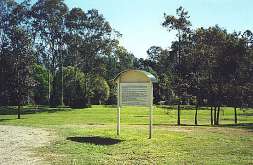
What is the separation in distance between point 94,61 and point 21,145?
55738mm

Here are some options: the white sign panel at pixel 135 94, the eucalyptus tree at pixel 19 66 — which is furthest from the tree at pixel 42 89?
the white sign panel at pixel 135 94

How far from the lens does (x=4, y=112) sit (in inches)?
2239

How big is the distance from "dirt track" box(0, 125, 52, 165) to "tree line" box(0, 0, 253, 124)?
6.65 metres

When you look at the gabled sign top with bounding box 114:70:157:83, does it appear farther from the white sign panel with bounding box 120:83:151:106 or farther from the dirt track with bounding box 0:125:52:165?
the dirt track with bounding box 0:125:52:165

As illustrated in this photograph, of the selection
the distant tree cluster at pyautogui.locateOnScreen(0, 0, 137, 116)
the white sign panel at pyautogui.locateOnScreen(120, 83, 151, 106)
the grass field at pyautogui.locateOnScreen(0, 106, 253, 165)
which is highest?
the distant tree cluster at pyautogui.locateOnScreen(0, 0, 137, 116)

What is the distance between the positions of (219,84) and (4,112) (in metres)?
30.7

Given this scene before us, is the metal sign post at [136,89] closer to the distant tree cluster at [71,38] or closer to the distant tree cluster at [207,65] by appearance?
the distant tree cluster at [207,65]

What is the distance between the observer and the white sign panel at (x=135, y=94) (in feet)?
65.1

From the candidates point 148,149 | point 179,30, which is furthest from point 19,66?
point 148,149

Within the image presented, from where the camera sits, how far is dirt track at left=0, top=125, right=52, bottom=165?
13695 millimetres

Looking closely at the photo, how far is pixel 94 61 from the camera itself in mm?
72438

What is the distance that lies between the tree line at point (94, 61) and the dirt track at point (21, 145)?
6.65 metres

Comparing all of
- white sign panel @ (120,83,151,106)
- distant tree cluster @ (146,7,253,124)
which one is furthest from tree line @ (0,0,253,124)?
white sign panel @ (120,83,151,106)

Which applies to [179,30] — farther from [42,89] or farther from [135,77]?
[42,89]
